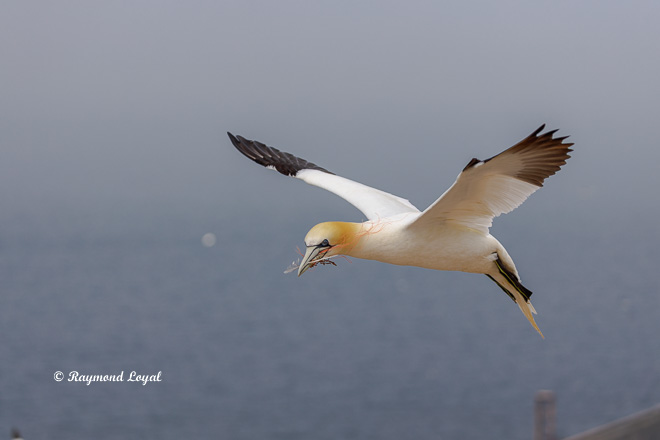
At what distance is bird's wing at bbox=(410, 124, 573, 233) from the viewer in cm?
591

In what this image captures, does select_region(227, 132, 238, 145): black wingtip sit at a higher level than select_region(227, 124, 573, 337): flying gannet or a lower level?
higher

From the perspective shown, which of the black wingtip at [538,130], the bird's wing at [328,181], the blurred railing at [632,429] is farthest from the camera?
the bird's wing at [328,181]

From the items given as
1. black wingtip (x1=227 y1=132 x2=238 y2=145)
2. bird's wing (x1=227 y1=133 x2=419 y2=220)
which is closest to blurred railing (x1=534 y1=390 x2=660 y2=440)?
bird's wing (x1=227 y1=133 x2=419 y2=220)

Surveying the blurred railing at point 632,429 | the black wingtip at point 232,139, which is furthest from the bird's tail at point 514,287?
the black wingtip at point 232,139

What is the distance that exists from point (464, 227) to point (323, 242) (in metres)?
1.38

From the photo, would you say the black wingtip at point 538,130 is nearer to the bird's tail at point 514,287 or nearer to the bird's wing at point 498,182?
the bird's wing at point 498,182

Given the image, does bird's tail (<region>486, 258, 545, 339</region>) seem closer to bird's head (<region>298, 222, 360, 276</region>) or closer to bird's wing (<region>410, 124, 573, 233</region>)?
bird's wing (<region>410, 124, 573, 233</region>)

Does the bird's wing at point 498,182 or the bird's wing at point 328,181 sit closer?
the bird's wing at point 498,182

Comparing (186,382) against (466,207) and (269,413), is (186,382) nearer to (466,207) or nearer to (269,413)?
(269,413)

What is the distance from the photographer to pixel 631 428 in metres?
8.06

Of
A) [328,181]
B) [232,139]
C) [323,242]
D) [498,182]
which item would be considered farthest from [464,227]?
[232,139]

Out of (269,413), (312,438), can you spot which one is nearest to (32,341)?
(269,413)

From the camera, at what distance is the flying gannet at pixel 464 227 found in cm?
595

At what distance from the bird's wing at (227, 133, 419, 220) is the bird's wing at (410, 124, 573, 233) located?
119 centimetres
